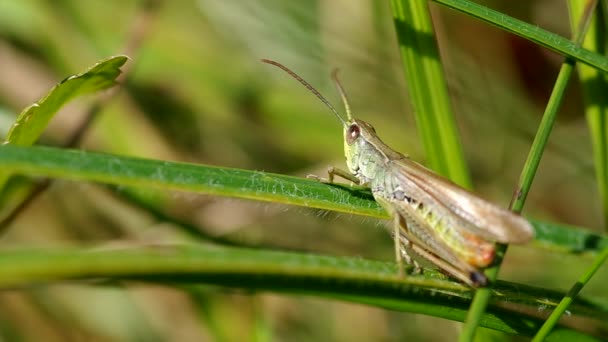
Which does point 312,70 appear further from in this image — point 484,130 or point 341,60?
point 484,130

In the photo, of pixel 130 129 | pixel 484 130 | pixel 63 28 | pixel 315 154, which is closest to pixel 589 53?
pixel 484 130

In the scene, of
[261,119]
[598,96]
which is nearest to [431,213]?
[598,96]

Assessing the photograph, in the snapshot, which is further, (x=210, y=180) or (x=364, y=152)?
(x=364, y=152)

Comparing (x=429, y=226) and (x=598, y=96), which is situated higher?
(x=598, y=96)

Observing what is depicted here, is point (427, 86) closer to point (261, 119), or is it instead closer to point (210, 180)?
point (210, 180)

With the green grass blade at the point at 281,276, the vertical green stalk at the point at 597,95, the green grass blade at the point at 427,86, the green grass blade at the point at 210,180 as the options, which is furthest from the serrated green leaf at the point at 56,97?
the vertical green stalk at the point at 597,95

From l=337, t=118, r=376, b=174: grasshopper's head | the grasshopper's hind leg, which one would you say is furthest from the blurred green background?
the grasshopper's hind leg
